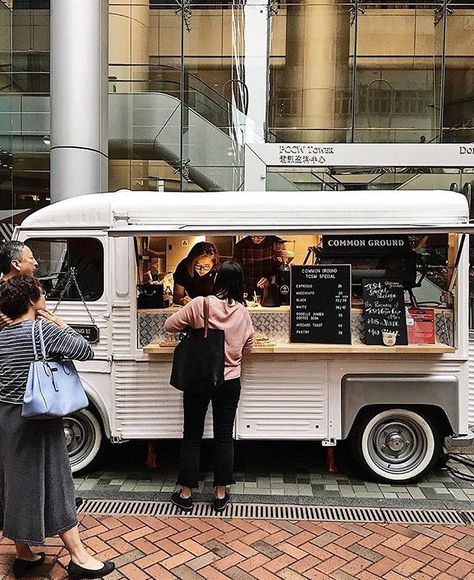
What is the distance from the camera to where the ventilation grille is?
4.38 metres

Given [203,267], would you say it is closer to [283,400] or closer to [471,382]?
[283,400]

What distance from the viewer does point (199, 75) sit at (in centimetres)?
1312

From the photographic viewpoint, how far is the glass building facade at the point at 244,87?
1232cm

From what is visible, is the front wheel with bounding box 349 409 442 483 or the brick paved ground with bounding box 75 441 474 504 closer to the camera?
the brick paved ground with bounding box 75 441 474 504

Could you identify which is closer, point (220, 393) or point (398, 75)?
point (220, 393)

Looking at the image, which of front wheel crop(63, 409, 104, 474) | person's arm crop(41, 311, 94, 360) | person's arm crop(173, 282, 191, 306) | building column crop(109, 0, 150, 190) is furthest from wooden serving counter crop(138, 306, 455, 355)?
building column crop(109, 0, 150, 190)

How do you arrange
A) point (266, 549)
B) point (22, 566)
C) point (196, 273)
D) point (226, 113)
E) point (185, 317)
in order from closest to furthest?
point (22, 566)
point (266, 549)
point (185, 317)
point (196, 273)
point (226, 113)

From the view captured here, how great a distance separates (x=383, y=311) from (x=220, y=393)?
1627 millimetres

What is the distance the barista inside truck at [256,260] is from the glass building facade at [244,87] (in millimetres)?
7038

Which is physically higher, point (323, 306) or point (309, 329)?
point (323, 306)

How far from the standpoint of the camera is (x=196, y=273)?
5.17 metres

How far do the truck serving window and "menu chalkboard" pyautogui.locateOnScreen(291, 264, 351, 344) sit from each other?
1736 mm

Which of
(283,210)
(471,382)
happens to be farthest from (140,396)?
(471,382)

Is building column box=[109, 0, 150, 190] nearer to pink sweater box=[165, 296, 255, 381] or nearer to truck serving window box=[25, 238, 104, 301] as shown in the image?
truck serving window box=[25, 238, 104, 301]
